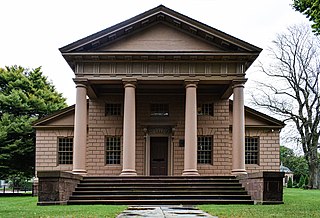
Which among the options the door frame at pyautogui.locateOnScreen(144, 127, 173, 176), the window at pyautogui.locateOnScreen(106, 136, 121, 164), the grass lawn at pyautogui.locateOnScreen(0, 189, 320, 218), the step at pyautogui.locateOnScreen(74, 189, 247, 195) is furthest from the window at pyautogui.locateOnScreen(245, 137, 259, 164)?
the grass lawn at pyautogui.locateOnScreen(0, 189, 320, 218)

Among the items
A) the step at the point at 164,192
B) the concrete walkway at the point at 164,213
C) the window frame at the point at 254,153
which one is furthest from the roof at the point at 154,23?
the concrete walkway at the point at 164,213

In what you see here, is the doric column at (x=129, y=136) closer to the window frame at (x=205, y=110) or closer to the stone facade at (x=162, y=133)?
the stone facade at (x=162, y=133)

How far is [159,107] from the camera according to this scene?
2953 cm

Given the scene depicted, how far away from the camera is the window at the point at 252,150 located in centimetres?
3035

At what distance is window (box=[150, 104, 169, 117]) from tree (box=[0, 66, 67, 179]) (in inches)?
417

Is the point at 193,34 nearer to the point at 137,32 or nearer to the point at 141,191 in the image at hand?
the point at 137,32

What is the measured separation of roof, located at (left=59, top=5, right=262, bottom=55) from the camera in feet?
82.5

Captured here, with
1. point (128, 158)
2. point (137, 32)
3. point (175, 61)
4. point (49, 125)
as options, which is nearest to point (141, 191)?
point (128, 158)

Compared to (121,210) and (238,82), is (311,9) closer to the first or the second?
(121,210)

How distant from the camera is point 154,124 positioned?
29.0m

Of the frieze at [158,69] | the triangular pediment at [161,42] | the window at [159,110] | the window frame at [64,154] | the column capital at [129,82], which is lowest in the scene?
the window frame at [64,154]

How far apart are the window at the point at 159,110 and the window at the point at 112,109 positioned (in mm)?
2013

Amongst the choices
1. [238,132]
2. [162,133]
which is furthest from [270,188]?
[162,133]

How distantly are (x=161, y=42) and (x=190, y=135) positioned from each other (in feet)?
17.8
